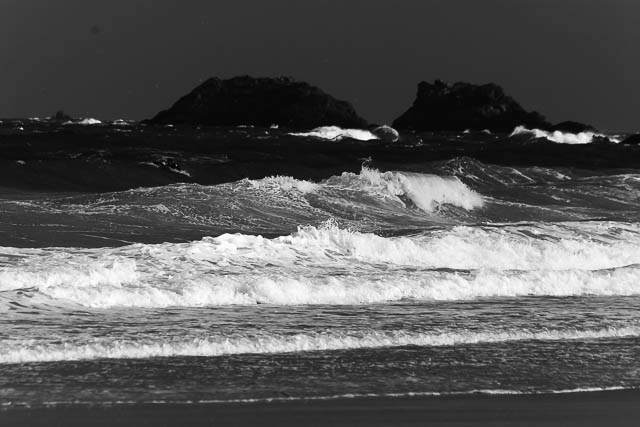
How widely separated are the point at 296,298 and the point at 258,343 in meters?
2.85

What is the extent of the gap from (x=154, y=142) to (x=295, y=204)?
25.2 m

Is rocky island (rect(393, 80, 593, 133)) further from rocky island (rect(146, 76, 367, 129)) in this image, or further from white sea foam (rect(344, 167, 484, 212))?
white sea foam (rect(344, 167, 484, 212))

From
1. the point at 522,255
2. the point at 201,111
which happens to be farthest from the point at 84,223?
the point at 201,111

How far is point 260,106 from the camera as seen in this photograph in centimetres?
11462

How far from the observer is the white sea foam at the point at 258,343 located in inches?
339

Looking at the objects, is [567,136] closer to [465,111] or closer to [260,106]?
[465,111]

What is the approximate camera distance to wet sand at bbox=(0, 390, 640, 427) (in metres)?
6.91

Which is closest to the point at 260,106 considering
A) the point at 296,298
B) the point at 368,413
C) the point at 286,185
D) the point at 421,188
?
the point at 421,188

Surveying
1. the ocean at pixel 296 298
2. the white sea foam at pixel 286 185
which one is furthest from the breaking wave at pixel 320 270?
the white sea foam at pixel 286 185

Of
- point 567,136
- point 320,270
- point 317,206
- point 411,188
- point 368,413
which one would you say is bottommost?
point 368,413

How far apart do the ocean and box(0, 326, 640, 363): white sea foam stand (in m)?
0.02

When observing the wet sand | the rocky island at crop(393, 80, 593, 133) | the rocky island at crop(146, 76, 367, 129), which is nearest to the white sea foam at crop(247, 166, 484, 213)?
the wet sand

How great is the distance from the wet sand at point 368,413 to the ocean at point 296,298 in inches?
7.8

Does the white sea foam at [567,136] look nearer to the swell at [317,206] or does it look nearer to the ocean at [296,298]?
the swell at [317,206]
